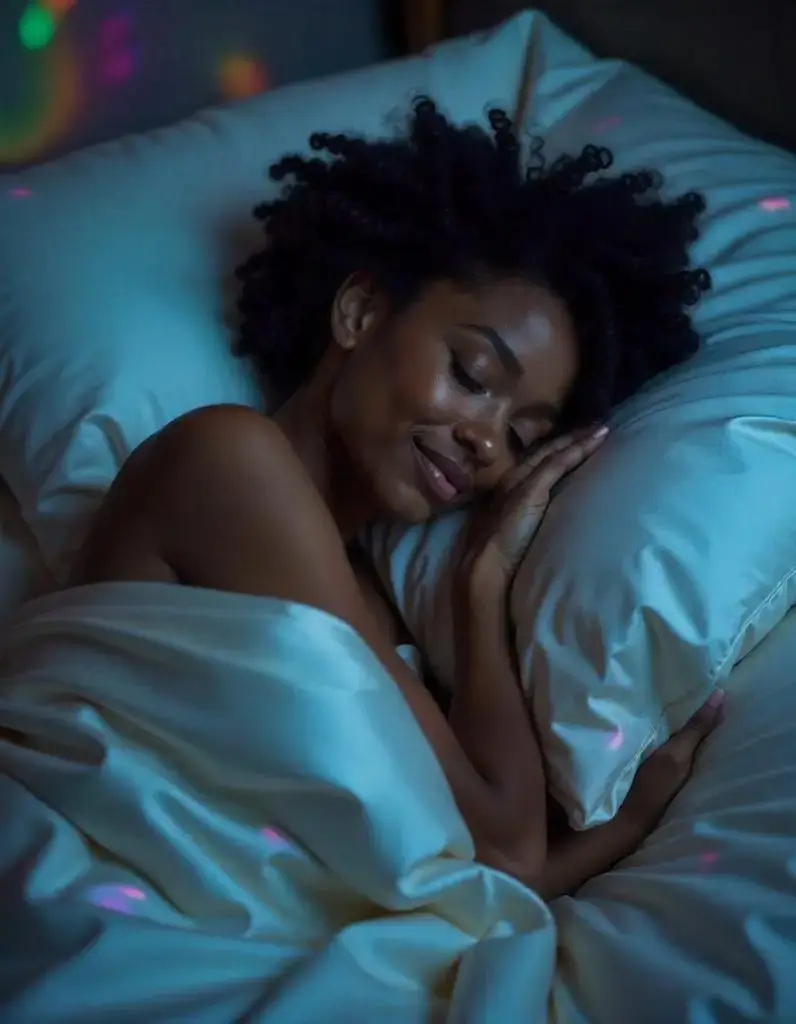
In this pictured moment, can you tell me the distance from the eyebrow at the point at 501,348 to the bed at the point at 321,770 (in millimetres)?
117

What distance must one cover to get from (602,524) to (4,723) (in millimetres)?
484

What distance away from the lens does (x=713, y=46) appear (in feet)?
4.24

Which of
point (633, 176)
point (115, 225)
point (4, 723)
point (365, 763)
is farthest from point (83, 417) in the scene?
point (633, 176)

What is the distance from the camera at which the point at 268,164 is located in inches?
48.2

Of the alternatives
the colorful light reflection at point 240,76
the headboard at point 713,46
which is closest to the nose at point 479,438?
the headboard at point 713,46

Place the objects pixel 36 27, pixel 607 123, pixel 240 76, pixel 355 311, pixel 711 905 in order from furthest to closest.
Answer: pixel 240 76 < pixel 36 27 < pixel 607 123 < pixel 355 311 < pixel 711 905

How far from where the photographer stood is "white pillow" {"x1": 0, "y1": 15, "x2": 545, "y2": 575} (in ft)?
3.52

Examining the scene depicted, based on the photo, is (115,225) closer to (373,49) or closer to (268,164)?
(268,164)

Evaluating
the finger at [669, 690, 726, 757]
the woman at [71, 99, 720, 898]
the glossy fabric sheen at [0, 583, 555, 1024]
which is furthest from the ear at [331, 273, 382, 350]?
the finger at [669, 690, 726, 757]

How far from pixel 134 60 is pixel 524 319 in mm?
726

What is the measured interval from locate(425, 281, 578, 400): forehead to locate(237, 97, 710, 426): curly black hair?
2cm

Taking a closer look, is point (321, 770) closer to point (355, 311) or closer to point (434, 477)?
point (434, 477)

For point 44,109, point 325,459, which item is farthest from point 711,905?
point 44,109

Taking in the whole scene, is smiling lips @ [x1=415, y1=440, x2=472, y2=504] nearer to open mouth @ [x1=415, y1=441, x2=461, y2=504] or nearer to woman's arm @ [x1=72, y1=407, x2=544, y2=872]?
open mouth @ [x1=415, y1=441, x2=461, y2=504]
